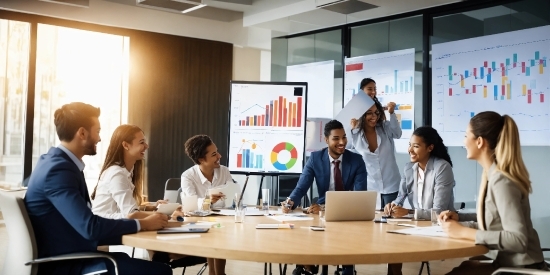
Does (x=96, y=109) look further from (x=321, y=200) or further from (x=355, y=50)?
(x=355, y=50)

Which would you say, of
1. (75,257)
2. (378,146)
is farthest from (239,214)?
(378,146)

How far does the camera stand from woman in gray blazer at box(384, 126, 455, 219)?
12.6 feet

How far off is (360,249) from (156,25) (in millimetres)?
6163

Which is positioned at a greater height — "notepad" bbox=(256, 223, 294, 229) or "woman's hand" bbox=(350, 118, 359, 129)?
"woman's hand" bbox=(350, 118, 359, 129)

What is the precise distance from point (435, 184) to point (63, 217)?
2.38 metres

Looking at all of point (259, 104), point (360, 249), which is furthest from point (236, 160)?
point (360, 249)

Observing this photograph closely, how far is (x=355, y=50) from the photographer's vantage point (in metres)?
7.16

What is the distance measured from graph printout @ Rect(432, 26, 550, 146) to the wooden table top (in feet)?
10.3

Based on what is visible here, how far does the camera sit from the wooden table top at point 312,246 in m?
2.22

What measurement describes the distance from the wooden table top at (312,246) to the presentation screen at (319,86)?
4.50 m

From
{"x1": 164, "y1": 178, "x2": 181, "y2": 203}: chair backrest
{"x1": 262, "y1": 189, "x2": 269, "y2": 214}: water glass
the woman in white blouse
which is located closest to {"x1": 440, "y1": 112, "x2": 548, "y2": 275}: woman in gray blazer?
{"x1": 262, "y1": 189, "x2": 269, "y2": 214}: water glass

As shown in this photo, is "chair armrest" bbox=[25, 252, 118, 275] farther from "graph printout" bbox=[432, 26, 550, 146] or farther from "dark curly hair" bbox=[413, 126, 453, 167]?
"graph printout" bbox=[432, 26, 550, 146]

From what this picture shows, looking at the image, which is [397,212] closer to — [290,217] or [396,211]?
[396,211]

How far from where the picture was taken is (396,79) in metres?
→ 6.61
